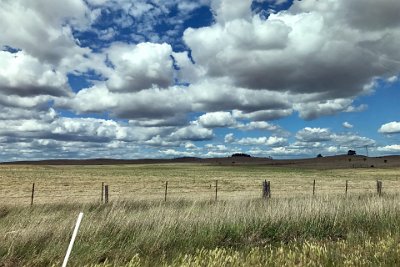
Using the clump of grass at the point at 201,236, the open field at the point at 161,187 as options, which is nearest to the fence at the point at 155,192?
the open field at the point at 161,187

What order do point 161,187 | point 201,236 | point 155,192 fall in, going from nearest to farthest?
point 201,236
point 155,192
point 161,187

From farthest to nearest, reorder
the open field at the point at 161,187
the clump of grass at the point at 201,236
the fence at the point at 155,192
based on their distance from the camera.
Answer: the open field at the point at 161,187 < the fence at the point at 155,192 < the clump of grass at the point at 201,236

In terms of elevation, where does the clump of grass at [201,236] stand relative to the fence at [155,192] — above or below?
above

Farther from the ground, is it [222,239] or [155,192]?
[222,239]

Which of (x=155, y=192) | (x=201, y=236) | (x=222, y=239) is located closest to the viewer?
(x=201, y=236)

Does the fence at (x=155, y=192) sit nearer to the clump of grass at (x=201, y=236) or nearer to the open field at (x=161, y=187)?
the open field at (x=161, y=187)

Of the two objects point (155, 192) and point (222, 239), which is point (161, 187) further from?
point (222, 239)

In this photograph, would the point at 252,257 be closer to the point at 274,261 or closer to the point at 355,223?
the point at 274,261

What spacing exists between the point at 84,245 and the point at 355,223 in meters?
7.06

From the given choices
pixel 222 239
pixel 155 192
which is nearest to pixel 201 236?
pixel 222 239

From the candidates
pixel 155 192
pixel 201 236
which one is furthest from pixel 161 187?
pixel 201 236

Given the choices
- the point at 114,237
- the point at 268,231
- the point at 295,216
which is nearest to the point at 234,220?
the point at 268,231

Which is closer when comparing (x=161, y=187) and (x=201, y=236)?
(x=201, y=236)

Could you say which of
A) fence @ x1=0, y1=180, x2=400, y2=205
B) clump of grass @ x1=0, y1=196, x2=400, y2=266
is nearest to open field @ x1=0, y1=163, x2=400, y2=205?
fence @ x1=0, y1=180, x2=400, y2=205
